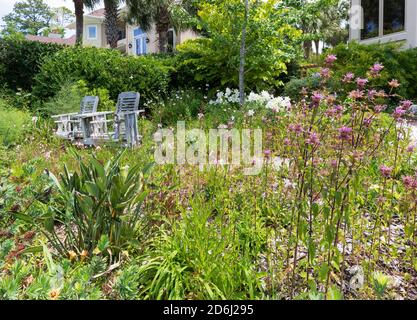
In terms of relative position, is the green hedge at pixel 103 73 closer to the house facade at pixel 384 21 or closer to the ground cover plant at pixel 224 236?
the house facade at pixel 384 21

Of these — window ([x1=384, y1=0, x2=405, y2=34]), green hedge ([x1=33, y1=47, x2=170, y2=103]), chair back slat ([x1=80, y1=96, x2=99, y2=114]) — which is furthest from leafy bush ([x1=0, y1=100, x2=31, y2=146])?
window ([x1=384, y1=0, x2=405, y2=34])

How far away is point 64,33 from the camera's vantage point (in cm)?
5403

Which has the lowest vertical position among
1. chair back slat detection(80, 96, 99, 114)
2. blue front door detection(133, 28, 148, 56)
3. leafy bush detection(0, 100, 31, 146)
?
leafy bush detection(0, 100, 31, 146)

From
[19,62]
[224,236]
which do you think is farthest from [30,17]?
[224,236]

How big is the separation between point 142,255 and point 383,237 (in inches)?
64.9

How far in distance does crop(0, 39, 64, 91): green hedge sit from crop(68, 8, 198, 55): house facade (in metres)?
11.2

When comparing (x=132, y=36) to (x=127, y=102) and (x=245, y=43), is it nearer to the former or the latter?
(x=245, y=43)

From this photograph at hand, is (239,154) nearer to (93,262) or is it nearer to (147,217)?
(147,217)

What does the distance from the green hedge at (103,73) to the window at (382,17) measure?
8.11m

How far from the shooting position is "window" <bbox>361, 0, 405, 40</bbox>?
13811 millimetres

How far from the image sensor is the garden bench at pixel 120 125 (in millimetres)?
6520

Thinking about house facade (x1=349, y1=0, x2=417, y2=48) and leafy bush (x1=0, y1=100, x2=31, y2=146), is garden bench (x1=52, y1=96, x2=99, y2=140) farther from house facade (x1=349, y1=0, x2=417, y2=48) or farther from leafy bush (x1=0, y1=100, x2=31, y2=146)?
house facade (x1=349, y1=0, x2=417, y2=48)
